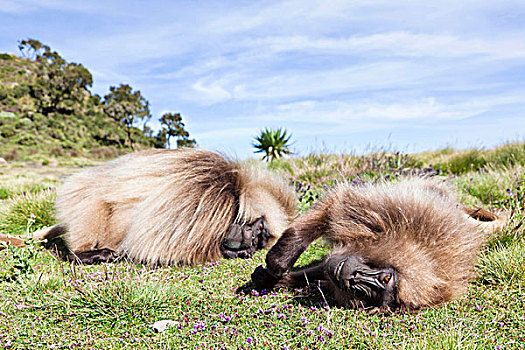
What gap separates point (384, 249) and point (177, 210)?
2.37 metres

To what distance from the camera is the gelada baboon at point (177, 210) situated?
13.8 feet

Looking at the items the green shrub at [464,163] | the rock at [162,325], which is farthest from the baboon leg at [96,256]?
the green shrub at [464,163]

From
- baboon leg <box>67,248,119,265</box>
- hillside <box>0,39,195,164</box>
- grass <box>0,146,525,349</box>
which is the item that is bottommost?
grass <box>0,146,525,349</box>

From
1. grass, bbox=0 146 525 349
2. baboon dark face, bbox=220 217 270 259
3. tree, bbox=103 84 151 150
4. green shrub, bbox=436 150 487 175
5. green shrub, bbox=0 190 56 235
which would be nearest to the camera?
grass, bbox=0 146 525 349

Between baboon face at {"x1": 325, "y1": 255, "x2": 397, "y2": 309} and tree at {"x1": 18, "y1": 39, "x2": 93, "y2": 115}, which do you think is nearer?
baboon face at {"x1": 325, "y1": 255, "x2": 397, "y2": 309}

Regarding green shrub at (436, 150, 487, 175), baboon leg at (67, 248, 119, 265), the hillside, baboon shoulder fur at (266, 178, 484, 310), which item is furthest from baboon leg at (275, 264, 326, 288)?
the hillside

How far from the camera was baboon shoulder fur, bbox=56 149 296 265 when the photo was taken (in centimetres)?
420

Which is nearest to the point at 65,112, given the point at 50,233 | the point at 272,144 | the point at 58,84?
the point at 58,84

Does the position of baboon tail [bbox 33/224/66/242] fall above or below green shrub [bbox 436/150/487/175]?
below

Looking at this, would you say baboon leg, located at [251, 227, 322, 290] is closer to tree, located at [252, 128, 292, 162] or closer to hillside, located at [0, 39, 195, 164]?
tree, located at [252, 128, 292, 162]

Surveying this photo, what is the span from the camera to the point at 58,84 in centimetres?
6956

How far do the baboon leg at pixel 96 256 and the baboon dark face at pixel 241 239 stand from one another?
126cm

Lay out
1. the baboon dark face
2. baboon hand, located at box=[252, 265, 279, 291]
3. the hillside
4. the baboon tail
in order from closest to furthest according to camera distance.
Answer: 1. baboon hand, located at box=[252, 265, 279, 291]
2. the baboon dark face
3. the baboon tail
4. the hillside

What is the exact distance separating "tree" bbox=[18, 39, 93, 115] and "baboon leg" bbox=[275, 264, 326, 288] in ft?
241
